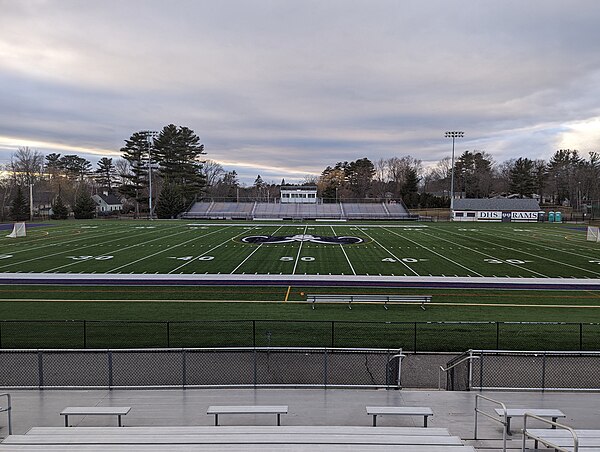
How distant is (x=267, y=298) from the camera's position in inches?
792

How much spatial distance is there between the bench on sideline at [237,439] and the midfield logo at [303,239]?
3201 cm

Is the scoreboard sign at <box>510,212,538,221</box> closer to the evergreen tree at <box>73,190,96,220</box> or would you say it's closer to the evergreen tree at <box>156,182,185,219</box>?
the evergreen tree at <box>156,182,185,219</box>

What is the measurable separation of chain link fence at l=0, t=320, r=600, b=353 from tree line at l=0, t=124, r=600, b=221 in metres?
60.1

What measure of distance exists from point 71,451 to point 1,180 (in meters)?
109

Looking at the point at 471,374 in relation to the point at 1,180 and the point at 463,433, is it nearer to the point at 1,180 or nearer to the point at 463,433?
the point at 463,433

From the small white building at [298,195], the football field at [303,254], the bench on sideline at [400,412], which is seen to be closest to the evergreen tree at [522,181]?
the small white building at [298,195]

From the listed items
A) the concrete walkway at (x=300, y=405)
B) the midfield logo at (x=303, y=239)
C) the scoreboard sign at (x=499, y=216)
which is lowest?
the concrete walkway at (x=300, y=405)

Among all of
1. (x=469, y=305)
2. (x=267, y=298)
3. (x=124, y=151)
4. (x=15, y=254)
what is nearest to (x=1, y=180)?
(x=124, y=151)

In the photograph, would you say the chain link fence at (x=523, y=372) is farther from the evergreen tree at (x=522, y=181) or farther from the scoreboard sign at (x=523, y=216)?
the evergreen tree at (x=522, y=181)

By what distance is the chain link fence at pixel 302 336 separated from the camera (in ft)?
45.4

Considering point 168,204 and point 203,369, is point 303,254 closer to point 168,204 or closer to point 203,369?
point 203,369

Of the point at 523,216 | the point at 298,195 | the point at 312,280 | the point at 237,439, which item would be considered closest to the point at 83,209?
the point at 298,195

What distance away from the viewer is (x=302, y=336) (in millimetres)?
14688

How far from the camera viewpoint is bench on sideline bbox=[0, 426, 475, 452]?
683 cm
